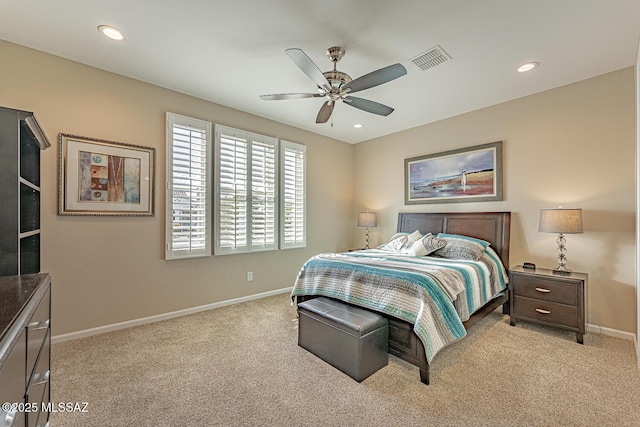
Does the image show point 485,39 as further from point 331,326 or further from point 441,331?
point 331,326

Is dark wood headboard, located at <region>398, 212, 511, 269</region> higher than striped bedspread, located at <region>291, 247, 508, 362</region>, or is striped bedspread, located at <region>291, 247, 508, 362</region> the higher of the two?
dark wood headboard, located at <region>398, 212, 511, 269</region>

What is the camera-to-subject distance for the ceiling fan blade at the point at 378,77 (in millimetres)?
2213

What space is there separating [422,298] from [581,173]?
2673 mm

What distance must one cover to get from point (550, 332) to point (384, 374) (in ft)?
6.97

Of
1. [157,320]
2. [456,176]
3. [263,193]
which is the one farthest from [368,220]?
[157,320]

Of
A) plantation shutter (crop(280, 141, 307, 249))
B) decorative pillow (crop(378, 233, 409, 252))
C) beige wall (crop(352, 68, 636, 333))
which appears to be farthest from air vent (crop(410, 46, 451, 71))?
plantation shutter (crop(280, 141, 307, 249))

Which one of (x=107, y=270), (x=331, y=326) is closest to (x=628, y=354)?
(x=331, y=326)

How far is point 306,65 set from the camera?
7.41ft

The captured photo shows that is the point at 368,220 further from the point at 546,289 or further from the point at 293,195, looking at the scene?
the point at 546,289

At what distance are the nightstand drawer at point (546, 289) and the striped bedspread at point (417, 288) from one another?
22 cm

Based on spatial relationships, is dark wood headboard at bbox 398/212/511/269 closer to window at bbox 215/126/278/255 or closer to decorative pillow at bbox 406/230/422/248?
decorative pillow at bbox 406/230/422/248

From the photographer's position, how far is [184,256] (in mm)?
3545

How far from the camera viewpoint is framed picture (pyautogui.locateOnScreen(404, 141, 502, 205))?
12.8 ft

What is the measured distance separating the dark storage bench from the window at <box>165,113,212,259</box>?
1.84 metres
